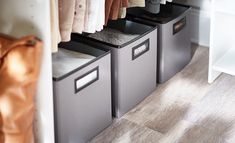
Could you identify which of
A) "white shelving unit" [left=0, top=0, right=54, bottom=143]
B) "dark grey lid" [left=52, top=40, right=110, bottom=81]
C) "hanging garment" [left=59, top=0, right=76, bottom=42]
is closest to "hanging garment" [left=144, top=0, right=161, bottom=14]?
"dark grey lid" [left=52, top=40, right=110, bottom=81]

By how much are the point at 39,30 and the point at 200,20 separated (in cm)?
152

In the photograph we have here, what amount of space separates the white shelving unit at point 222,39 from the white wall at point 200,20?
10.1 inches

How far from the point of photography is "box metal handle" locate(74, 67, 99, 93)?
1.94 metres

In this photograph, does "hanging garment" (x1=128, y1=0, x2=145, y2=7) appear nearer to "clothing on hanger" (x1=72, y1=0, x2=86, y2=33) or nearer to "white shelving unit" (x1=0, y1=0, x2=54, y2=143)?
"clothing on hanger" (x1=72, y1=0, x2=86, y2=33)

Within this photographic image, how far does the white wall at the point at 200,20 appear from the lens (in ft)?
9.50

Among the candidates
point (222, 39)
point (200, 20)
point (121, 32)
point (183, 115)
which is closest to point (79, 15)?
point (121, 32)

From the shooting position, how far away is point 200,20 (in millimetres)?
2926

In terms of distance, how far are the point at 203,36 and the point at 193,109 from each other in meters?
0.74

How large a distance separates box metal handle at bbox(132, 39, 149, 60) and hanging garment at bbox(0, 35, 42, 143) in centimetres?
75

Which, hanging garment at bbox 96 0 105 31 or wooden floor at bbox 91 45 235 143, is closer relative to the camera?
hanging garment at bbox 96 0 105 31

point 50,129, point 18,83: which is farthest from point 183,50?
point 18,83

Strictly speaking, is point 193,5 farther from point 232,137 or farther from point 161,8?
point 232,137

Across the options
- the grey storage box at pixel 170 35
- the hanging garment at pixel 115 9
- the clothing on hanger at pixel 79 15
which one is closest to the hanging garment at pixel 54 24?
the clothing on hanger at pixel 79 15

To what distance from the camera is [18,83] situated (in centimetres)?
153
